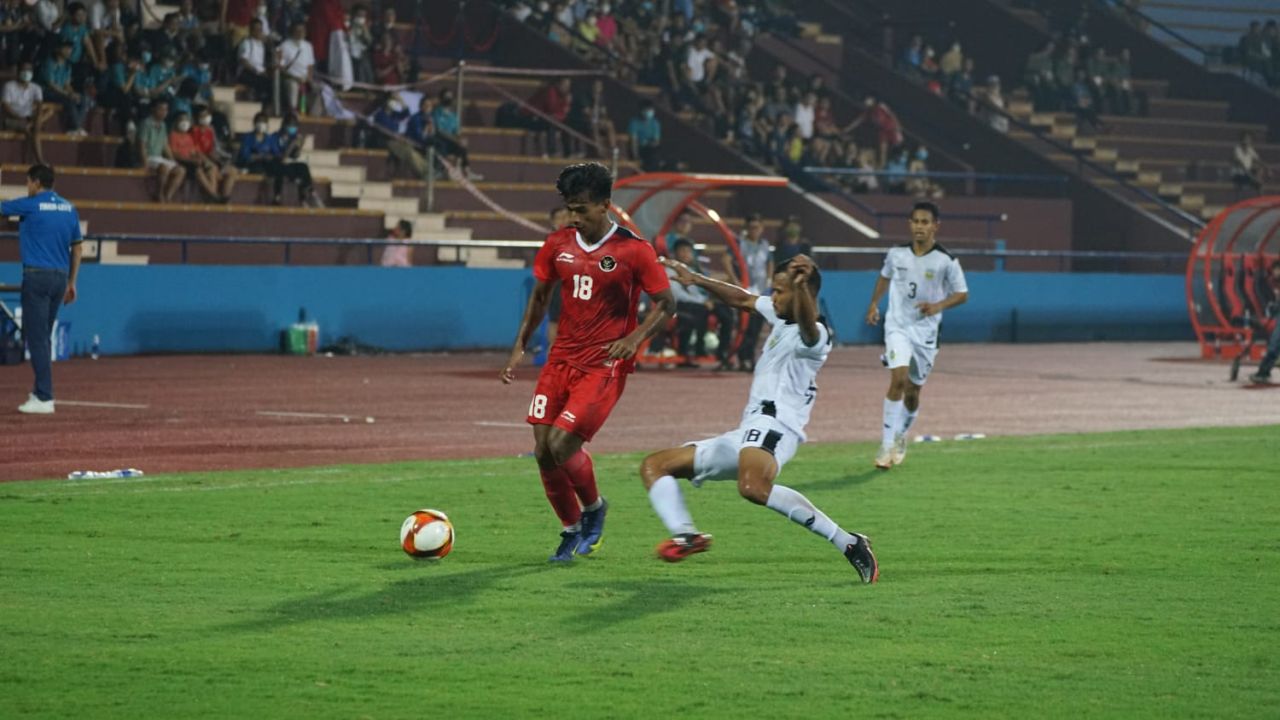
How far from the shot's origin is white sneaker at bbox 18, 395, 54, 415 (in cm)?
1806

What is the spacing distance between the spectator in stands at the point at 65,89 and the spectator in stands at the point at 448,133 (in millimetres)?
6072

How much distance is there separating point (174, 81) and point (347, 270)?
413 centimetres

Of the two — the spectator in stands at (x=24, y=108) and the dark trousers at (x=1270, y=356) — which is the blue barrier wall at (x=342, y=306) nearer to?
the spectator in stands at (x=24, y=108)

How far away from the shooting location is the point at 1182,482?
14.3 metres

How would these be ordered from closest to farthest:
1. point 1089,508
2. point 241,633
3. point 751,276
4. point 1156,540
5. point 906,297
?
point 241,633
point 1156,540
point 1089,508
point 906,297
point 751,276

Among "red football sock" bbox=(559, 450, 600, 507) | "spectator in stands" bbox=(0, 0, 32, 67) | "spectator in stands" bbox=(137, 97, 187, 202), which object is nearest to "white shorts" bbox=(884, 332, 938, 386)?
"red football sock" bbox=(559, 450, 600, 507)

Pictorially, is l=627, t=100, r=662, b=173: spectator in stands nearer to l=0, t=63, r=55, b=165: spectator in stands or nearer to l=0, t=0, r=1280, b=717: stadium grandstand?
l=0, t=0, r=1280, b=717: stadium grandstand

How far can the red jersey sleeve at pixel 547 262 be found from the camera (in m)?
9.99

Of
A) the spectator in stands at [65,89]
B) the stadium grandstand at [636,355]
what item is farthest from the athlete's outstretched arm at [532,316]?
the spectator in stands at [65,89]

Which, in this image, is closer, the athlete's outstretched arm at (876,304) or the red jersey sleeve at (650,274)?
the red jersey sleeve at (650,274)

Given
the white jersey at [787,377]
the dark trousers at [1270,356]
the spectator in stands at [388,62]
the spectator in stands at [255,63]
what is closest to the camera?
the white jersey at [787,377]

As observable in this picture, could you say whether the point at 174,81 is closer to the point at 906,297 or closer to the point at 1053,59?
the point at 906,297

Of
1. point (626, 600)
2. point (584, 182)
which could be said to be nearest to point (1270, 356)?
point (584, 182)

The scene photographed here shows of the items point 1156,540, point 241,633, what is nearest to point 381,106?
point 1156,540
